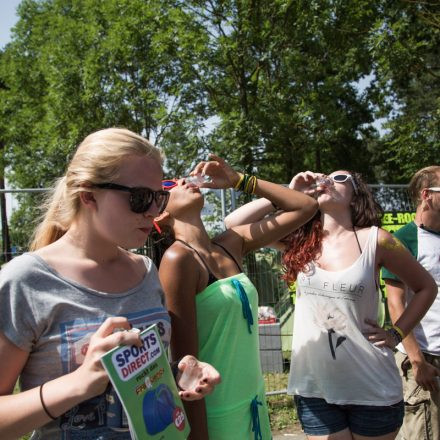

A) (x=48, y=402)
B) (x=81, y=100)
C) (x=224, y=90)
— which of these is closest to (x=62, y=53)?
(x=81, y=100)

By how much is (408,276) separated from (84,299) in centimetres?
203

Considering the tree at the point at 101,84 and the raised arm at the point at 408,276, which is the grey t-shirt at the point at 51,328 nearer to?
the raised arm at the point at 408,276

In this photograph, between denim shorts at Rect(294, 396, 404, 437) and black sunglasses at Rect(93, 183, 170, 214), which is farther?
denim shorts at Rect(294, 396, 404, 437)

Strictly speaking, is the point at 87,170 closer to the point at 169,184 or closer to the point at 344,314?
the point at 169,184

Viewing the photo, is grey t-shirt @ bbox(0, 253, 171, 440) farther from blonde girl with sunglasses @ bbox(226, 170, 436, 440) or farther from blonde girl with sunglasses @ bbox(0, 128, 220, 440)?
blonde girl with sunglasses @ bbox(226, 170, 436, 440)

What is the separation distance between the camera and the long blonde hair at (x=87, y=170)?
5.46 feet

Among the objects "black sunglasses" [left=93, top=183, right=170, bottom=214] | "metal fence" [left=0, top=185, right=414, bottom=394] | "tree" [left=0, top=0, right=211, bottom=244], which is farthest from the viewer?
"tree" [left=0, top=0, right=211, bottom=244]

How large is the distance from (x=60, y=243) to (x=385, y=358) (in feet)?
6.08

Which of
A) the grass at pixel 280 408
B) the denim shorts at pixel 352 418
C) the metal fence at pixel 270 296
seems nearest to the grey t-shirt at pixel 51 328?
the denim shorts at pixel 352 418

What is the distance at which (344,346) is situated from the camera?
2717mm

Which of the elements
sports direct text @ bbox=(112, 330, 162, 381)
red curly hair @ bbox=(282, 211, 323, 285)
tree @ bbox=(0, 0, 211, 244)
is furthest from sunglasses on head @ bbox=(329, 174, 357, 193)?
tree @ bbox=(0, 0, 211, 244)

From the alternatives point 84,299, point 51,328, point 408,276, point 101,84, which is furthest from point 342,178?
point 101,84

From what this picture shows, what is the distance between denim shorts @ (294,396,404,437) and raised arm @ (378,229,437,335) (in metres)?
0.48

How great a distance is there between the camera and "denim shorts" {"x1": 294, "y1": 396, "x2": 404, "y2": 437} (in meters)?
2.62
